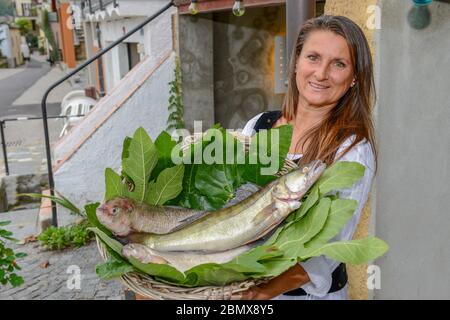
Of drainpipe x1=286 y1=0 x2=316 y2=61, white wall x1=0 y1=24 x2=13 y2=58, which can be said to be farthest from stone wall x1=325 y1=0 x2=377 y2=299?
white wall x1=0 y1=24 x2=13 y2=58

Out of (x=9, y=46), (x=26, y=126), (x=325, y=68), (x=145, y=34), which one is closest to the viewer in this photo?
(x=325, y=68)

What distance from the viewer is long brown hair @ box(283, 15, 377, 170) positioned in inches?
66.6

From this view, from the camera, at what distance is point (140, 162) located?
1531 millimetres

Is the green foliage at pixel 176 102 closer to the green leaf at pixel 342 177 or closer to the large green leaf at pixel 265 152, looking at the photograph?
the large green leaf at pixel 265 152

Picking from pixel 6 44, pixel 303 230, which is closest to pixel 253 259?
pixel 303 230

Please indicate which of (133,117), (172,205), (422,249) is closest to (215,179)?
(172,205)

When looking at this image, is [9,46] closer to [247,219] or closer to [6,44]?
[6,44]

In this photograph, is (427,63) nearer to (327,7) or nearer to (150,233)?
(327,7)

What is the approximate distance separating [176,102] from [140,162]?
4981mm

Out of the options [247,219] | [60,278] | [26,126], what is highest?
[247,219]

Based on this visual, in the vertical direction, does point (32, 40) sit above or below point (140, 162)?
above

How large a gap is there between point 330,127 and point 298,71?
0.29 metres

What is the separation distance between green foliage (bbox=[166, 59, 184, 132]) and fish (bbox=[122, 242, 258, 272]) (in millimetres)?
5086

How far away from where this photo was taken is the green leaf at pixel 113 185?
4.92 feet
